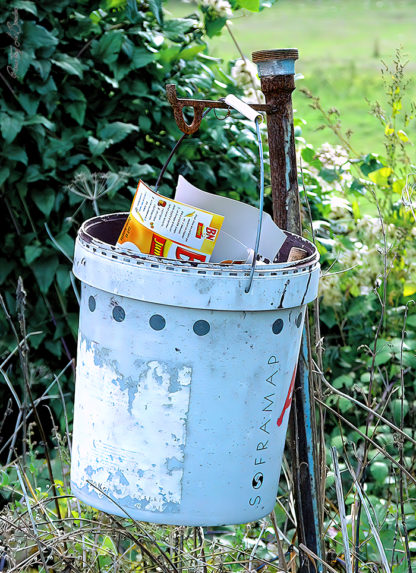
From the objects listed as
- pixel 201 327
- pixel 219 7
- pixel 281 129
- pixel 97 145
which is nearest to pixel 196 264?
pixel 201 327

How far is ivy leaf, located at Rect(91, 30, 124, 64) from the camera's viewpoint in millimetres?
2736

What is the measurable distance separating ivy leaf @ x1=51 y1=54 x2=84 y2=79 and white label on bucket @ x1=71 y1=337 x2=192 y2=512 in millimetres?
1385

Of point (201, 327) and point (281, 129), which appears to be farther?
point (281, 129)

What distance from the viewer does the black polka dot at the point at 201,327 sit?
148cm

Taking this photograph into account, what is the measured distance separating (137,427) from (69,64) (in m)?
1.60

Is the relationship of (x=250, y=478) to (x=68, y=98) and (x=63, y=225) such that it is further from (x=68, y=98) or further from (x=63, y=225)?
(x=68, y=98)

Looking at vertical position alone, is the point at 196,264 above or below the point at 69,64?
below

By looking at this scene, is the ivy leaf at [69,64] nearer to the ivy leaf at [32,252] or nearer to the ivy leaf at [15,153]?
the ivy leaf at [15,153]

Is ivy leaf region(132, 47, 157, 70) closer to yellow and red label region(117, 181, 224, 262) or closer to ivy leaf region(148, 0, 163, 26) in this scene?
ivy leaf region(148, 0, 163, 26)

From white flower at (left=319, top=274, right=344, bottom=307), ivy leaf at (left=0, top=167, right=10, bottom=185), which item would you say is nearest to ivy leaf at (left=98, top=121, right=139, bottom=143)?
ivy leaf at (left=0, top=167, right=10, bottom=185)

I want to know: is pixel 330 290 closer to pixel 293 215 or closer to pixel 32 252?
pixel 32 252

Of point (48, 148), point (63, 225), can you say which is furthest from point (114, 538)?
point (48, 148)

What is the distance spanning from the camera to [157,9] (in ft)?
8.88

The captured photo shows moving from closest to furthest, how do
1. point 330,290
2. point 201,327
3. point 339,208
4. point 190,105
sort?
point 201,327 → point 190,105 → point 330,290 → point 339,208
